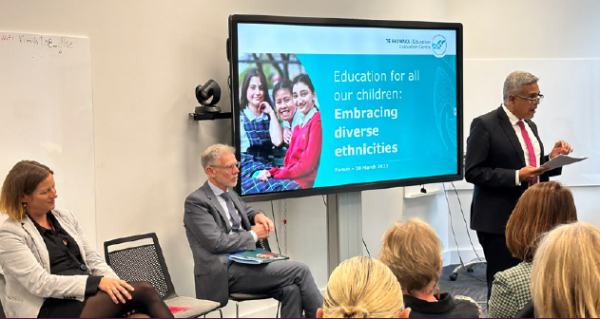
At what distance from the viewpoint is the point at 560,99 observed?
7.09 m

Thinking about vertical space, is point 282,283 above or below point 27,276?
below

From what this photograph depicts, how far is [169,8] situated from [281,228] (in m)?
1.82

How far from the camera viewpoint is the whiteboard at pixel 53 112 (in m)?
3.96

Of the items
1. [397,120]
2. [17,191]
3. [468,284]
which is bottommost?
[468,284]

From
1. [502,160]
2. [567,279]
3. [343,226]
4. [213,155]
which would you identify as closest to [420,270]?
[567,279]

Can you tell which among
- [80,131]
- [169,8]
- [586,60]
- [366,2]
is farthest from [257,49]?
[586,60]

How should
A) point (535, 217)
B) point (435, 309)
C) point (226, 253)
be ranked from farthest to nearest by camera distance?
point (226, 253), point (535, 217), point (435, 309)

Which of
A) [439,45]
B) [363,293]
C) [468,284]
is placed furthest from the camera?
[468,284]

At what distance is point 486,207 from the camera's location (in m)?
4.61

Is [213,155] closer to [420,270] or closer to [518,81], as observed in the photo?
[518,81]

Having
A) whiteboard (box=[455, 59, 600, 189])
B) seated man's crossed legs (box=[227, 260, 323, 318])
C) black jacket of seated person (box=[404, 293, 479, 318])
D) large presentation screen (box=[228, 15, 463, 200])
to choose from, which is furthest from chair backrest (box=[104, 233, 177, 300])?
whiteboard (box=[455, 59, 600, 189])

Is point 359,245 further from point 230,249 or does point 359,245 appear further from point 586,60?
point 586,60

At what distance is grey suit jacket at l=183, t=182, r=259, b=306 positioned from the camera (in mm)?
4344

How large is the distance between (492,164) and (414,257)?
2298mm
